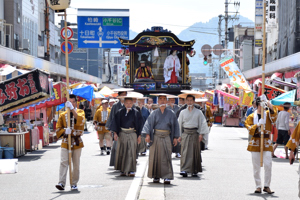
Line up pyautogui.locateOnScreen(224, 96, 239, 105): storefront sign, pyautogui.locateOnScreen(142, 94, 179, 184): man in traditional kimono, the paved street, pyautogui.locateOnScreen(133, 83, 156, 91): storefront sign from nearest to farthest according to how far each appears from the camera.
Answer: the paved street < pyautogui.locateOnScreen(142, 94, 179, 184): man in traditional kimono < pyautogui.locateOnScreen(133, 83, 156, 91): storefront sign < pyautogui.locateOnScreen(224, 96, 239, 105): storefront sign

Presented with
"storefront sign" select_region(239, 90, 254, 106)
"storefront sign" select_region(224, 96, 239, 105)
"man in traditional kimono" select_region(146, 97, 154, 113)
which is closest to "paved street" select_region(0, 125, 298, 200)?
"man in traditional kimono" select_region(146, 97, 154, 113)

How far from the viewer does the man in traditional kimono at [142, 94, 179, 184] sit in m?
10.9

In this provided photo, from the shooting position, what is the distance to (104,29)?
3038 centimetres

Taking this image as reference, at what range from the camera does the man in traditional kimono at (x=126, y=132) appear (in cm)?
1189

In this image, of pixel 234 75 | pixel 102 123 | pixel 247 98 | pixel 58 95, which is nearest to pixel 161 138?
pixel 102 123

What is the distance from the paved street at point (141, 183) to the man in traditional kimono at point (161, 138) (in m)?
0.29

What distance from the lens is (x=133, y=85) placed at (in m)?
23.3

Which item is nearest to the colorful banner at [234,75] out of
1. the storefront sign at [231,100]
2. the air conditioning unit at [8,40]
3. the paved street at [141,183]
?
the storefront sign at [231,100]

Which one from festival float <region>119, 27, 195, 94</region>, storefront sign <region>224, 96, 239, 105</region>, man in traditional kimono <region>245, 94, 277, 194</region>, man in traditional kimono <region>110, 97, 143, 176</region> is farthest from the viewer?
storefront sign <region>224, 96, 239, 105</region>

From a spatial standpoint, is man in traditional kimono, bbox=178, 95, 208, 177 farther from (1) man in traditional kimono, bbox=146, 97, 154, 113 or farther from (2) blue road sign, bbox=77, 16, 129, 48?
(2) blue road sign, bbox=77, 16, 129, 48

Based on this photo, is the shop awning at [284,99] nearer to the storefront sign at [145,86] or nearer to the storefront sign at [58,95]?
the storefront sign at [145,86]

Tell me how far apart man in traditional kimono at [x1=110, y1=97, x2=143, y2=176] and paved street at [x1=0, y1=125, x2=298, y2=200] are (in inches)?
13.7

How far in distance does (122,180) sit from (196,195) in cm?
222

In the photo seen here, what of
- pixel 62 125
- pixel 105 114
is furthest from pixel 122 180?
pixel 105 114
